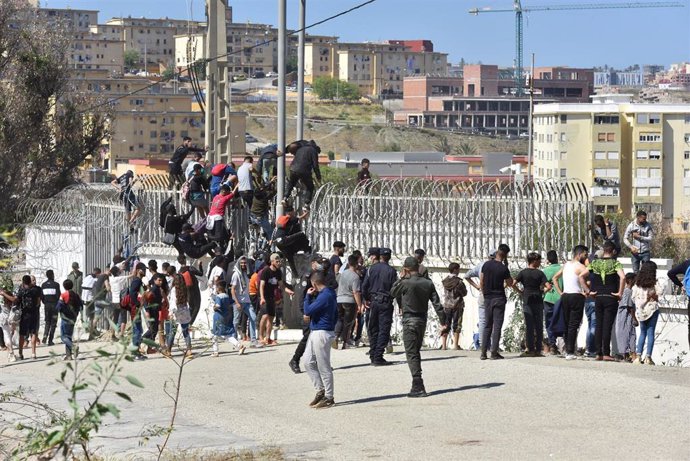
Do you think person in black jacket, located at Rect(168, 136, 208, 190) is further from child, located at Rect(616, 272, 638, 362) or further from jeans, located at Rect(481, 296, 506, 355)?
child, located at Rect(616, 272, 638, 362)

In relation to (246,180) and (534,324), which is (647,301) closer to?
(534,324)

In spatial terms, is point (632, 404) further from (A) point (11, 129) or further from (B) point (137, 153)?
(B) point (137, 153)

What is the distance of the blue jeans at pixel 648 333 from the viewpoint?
16.9 meters

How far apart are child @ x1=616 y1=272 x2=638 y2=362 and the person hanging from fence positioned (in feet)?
34.9

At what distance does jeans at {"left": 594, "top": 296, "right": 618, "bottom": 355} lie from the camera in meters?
17.1

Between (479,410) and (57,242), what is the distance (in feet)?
50.4

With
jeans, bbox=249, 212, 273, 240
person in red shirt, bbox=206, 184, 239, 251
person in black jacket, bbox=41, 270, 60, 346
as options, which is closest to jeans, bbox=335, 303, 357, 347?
jeans, bbox=249, 212, 273, 240

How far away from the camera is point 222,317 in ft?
63.3

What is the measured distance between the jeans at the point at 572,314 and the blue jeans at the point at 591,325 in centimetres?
28

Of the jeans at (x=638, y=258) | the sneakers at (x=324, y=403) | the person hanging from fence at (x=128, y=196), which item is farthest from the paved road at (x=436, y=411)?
the person hanging from fence at (x=128, y=196)

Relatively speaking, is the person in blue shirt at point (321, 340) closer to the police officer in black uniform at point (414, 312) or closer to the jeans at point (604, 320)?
→ the police officer in black uniform at point (414, 312)

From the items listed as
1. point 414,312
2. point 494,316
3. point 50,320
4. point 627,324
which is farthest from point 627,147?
point 414,312

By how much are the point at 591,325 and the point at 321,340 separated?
4587 millimetres

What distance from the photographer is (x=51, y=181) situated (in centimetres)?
3756
